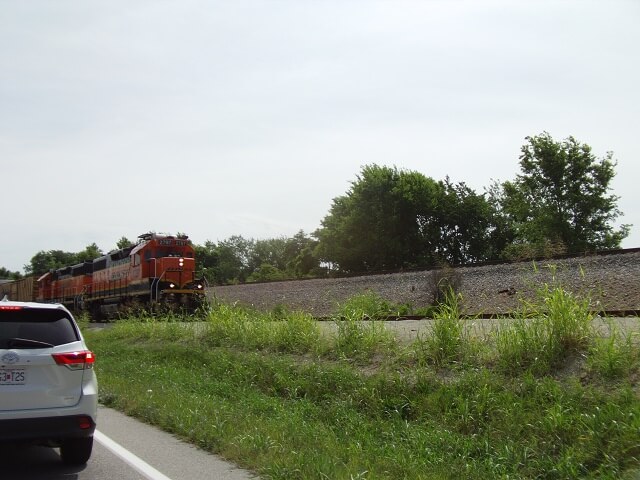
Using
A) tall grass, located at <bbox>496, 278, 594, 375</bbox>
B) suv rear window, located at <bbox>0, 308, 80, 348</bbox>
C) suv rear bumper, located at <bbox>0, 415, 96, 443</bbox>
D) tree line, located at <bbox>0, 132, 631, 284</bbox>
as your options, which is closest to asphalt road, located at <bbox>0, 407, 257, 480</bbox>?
suv rear bumper, located at <bbox>0, 415, 96, 443</bbox>

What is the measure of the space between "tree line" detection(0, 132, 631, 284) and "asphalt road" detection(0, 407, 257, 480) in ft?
108

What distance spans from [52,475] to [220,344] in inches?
327

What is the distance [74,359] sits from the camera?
635 cm

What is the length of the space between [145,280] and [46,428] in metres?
22.2

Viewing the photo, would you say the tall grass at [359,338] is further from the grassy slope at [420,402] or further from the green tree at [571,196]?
the green tree at [571,196]

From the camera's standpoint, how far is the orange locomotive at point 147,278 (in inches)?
1066

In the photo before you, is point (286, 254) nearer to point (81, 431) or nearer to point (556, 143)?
point (556, 143)

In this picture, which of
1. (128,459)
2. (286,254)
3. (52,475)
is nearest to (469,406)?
(128,459)

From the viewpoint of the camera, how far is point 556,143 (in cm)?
4450

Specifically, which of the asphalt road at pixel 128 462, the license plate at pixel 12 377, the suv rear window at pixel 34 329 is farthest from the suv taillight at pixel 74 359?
the asphalt road at pixel 128 462

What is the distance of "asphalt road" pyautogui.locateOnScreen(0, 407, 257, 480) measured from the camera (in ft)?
20.1

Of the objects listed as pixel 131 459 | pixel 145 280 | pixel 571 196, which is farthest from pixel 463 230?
pixel 131 459

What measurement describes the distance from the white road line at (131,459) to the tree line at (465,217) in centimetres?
3286

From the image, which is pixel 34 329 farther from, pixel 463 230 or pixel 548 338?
pixel 463 230
